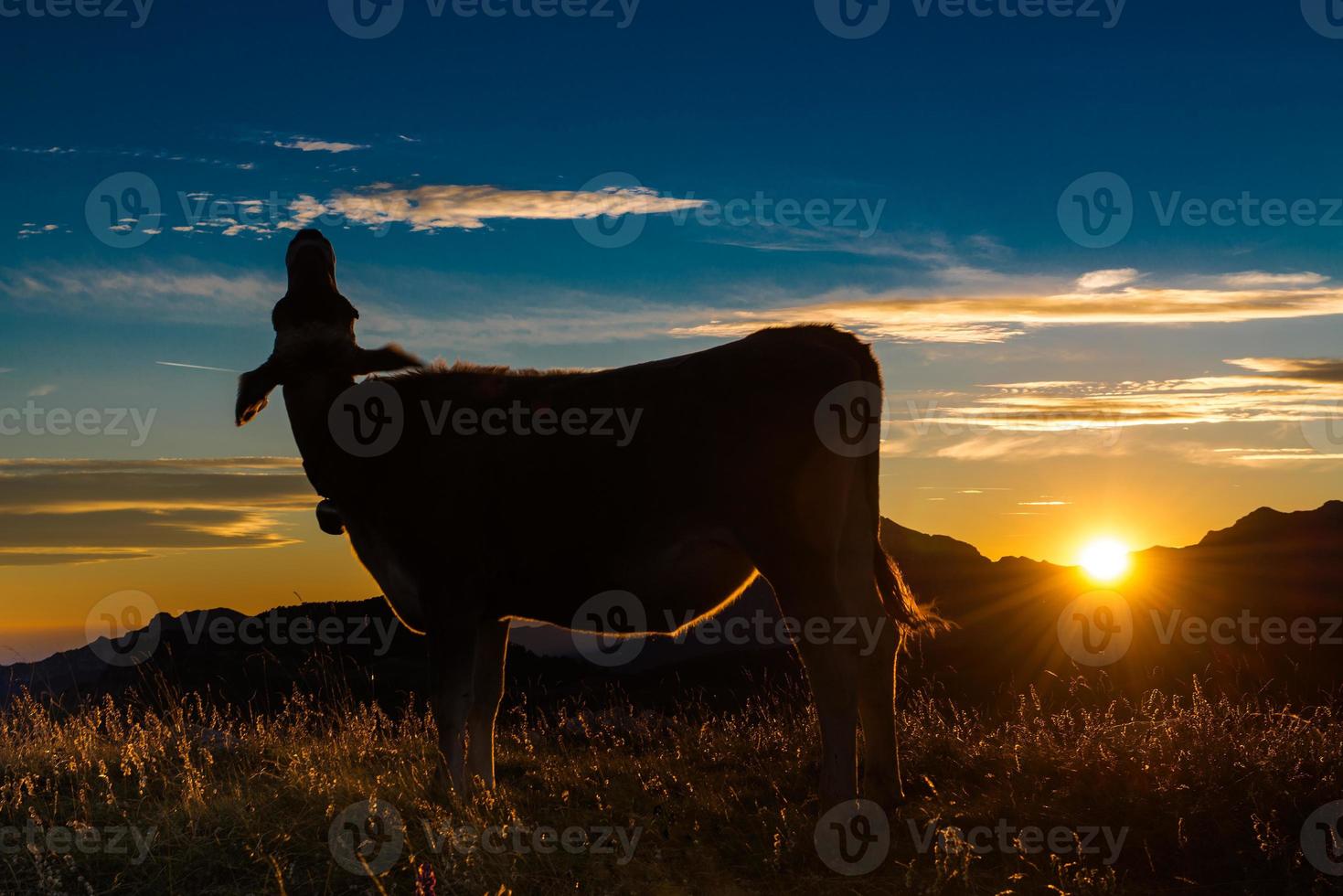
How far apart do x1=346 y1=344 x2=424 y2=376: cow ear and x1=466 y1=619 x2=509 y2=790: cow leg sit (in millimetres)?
2083

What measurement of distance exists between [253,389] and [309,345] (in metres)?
0.55

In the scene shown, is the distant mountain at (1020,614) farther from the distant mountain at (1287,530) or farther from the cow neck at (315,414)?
the cow neck at (315,414)

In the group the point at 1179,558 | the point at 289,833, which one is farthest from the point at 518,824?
the point at 1179,558

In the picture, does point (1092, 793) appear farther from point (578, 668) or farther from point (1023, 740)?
point (578, 668)

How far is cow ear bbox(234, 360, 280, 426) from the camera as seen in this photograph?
325 inches

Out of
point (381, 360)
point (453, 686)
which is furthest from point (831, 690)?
point (381, 360)

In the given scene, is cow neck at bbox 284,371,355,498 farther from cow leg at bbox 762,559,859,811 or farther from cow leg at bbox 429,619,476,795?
cow leg at bbox 762,559,859,811

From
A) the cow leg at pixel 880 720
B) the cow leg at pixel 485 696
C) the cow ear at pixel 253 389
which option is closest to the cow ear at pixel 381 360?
the cow ear at pixel 253 389

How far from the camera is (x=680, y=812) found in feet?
23.7

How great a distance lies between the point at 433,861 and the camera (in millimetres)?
5496

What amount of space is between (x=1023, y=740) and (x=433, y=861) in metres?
5.21

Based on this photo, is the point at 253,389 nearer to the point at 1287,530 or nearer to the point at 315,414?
the point at 315,414

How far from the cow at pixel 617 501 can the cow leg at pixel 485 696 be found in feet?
0.04

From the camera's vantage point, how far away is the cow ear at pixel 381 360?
8.26 meters
